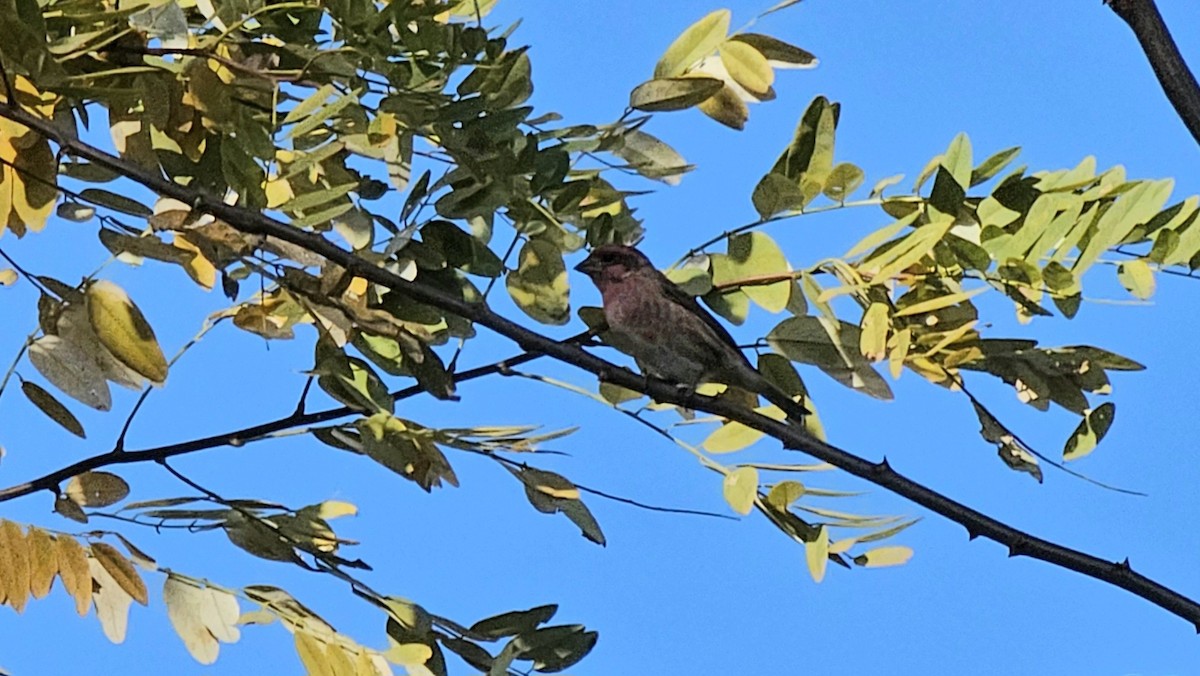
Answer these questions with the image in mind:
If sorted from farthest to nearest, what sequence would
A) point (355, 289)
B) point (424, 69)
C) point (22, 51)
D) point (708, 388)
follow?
point (708, 388)
point (355, 289)
point (424, 69)
point (22, 51)

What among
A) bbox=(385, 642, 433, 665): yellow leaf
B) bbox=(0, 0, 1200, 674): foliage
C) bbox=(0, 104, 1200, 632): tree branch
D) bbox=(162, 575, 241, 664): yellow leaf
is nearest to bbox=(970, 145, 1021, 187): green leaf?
bbox=(0, 0, 1200, 674): foliage

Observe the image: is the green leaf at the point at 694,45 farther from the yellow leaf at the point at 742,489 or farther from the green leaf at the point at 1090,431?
the green leaf at the point at 1090,431

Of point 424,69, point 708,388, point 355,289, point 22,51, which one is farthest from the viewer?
point 708,388

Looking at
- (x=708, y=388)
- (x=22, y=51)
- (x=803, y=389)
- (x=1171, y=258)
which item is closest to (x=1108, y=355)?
(x=1171, y=258)

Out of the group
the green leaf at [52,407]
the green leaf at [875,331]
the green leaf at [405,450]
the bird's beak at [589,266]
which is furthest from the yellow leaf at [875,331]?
the green leaf at [52,407]

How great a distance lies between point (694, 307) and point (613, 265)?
0.20 meters

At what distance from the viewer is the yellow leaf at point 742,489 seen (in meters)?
1.32

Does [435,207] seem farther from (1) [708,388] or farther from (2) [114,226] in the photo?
(1) [708,388]

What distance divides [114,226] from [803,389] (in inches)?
25.5

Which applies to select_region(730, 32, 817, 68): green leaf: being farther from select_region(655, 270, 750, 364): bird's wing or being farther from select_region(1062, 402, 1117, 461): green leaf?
select_region(1062, 402, 1117, 461): green leaf

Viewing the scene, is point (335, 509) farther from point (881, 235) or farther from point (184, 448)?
point (881, 235)

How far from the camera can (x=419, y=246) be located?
1.27 m

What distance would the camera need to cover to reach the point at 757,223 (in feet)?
4.39

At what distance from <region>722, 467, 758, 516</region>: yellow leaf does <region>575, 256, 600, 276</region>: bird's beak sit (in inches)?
14.6
